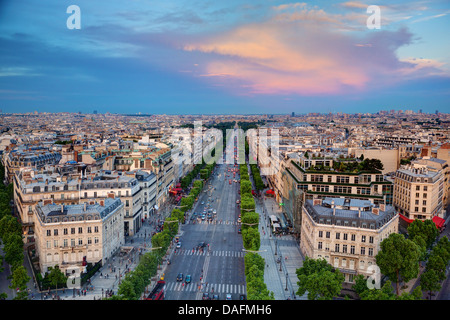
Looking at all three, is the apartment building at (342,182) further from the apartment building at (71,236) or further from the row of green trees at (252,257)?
the apartment building at (71,236)

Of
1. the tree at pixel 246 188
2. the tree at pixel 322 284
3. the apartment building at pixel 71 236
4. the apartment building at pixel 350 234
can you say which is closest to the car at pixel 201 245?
the apartment building at pixel 71 236

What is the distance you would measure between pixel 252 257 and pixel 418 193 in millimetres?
27906

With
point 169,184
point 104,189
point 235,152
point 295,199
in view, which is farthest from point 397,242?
Answer: point 235,152

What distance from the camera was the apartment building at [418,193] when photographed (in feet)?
157

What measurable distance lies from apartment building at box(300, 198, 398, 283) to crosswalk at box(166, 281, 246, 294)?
780 centimetres

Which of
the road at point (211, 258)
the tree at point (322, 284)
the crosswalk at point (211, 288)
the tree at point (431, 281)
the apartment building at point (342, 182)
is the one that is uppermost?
the apartment building at point (342, 182)

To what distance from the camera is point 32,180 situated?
44.0 m

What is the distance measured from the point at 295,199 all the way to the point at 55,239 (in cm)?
2724

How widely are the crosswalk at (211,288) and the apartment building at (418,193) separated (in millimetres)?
28992

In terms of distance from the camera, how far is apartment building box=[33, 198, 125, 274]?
32969 millimetres

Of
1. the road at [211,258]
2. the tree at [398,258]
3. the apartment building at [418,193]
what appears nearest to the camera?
the tree at [398,258]

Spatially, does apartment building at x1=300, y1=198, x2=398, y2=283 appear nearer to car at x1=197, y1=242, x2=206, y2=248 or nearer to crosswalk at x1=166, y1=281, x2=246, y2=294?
crosswalk at x1=166, y1=281, x2=246, y2=294

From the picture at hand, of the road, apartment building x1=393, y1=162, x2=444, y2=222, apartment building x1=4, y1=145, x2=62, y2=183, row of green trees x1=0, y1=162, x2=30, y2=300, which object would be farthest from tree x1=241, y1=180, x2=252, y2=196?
apartment building x1=4, y1=145, x2=62, y2=183
